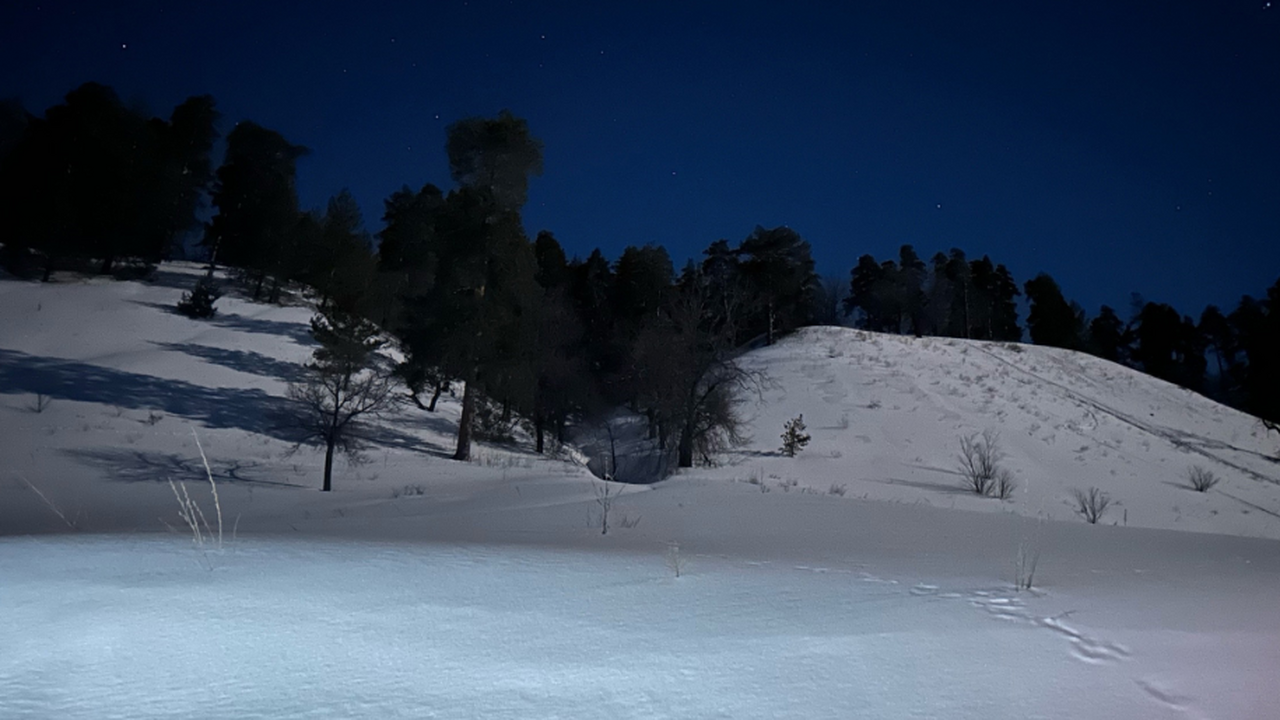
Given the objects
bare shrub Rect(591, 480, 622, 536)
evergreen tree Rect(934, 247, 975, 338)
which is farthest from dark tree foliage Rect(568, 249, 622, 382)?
evergreen tree Rect(934, 247, 975, 338)

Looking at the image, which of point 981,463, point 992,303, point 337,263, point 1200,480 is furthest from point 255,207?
point 992,303

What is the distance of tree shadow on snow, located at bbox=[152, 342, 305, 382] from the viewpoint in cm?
2894

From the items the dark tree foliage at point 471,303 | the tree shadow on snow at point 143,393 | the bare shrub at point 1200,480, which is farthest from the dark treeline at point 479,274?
the tree shadow on snow at point 143,393

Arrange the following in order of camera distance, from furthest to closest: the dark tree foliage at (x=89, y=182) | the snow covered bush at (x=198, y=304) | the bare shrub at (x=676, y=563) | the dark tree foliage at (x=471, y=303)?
the snow covered bush at (x=198, y=304), the dark tree foliage at (x=89, y=182), the dark tree foliage at (x=471, y=303), the bare shrub at (x=676, y=563)

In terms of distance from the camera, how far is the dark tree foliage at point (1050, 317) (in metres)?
64.2

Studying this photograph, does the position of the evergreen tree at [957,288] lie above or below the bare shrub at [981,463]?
above

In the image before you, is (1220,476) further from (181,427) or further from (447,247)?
(181,427)

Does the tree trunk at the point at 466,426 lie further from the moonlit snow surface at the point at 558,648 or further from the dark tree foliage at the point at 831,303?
the dark tree foliage at the point at 831,303

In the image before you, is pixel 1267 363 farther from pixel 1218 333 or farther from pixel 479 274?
pixel 1218 333

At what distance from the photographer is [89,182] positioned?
32594 mm

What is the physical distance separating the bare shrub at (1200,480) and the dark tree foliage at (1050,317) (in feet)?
140

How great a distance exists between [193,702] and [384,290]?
150 feet

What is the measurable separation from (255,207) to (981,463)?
130ft

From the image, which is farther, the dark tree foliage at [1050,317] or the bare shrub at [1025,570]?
the dark tree foliage at [1050,317]
